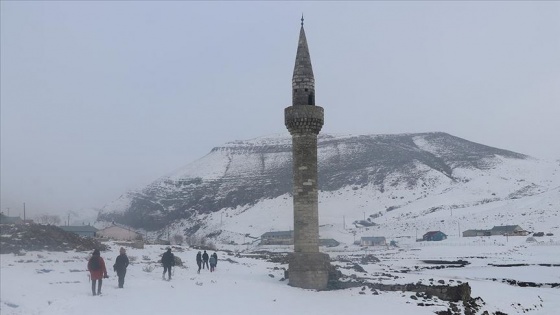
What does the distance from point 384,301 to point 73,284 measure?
1269 cm

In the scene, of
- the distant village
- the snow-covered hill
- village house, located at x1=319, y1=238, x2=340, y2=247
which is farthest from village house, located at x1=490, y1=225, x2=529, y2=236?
village house, located at x1=319, y1=238, x2=340, y2=247

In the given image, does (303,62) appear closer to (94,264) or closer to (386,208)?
(94,264)

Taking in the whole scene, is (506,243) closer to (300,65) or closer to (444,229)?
(444,229)

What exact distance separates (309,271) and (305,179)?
15.9 feet

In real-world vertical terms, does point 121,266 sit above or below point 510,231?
below

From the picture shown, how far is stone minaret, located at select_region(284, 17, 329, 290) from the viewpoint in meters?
29.0

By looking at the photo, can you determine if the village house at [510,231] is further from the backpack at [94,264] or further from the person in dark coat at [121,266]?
the backpack at [94,264]

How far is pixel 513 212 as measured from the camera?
123438mm

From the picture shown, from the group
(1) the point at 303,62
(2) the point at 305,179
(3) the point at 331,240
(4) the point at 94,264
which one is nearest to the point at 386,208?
(3) the point at 331,240

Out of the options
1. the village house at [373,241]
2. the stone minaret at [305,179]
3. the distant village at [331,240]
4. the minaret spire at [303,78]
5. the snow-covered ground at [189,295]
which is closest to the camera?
the snow-covered ground at [189,295]

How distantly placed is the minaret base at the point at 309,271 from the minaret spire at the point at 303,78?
865cm

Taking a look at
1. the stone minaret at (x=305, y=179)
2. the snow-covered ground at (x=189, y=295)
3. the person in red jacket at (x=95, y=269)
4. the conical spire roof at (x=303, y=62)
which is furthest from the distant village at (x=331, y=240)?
the person in red jacket at (x=95, y=269)

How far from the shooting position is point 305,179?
98.7 feet

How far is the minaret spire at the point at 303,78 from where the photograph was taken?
31.7 m
